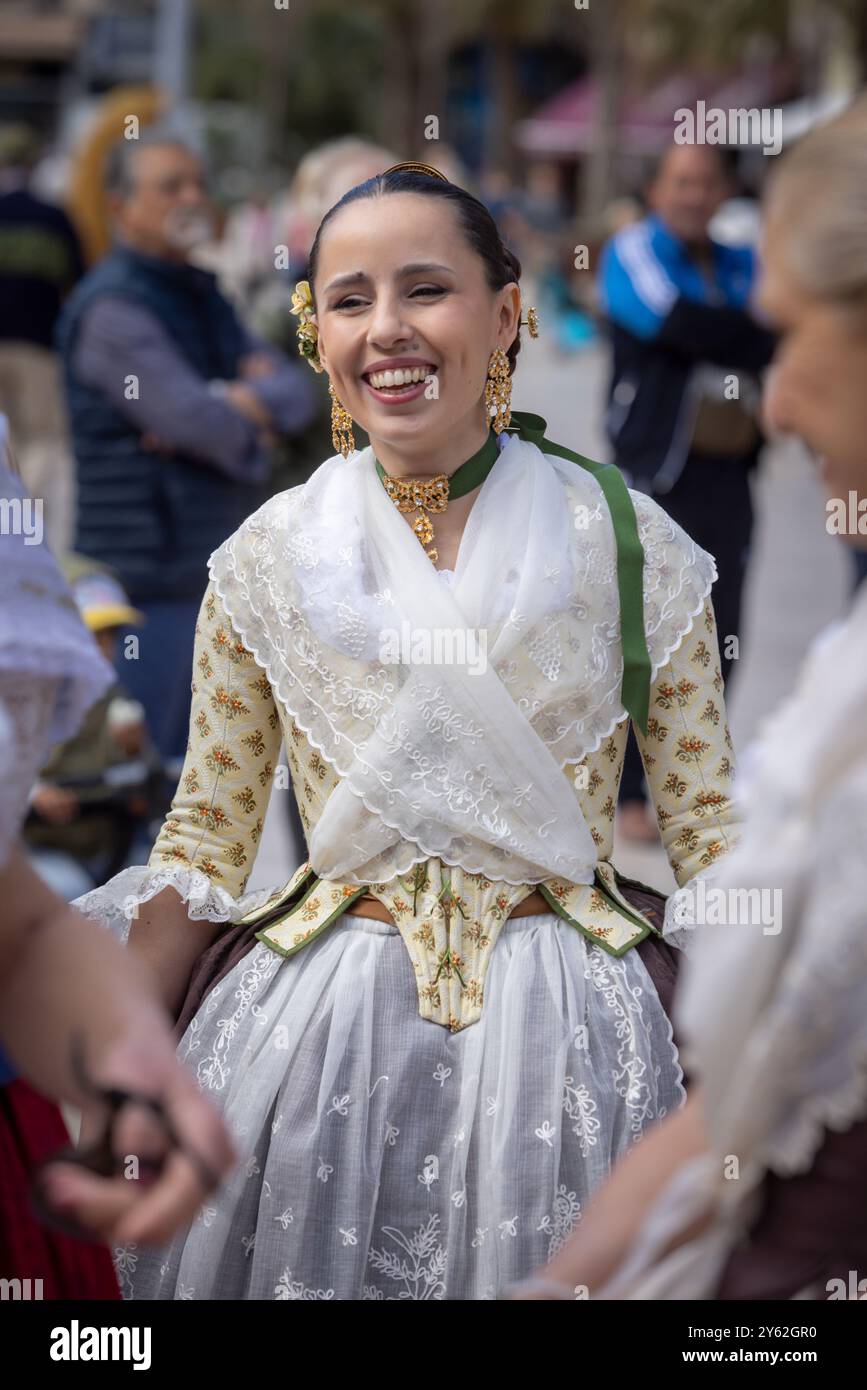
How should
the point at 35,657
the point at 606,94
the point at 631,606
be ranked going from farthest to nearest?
the point at 606,94 < the point at 631,606 < the point at 35,657

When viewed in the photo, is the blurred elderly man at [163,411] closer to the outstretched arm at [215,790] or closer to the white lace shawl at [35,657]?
the outstretched arm at [215,790]

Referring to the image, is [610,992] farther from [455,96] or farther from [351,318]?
[455,96]

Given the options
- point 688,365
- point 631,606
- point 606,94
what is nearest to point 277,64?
point 606,94

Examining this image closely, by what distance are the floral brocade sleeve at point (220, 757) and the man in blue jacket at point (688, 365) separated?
306 cm

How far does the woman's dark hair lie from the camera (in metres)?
2.41

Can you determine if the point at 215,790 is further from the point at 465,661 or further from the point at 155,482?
the point at 155,482

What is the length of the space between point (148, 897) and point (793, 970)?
114 cm

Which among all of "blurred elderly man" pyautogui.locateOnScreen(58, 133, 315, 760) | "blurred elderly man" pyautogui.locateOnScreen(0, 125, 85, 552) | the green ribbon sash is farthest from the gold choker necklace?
"blurred elderly man" pyautogui.locateOnScreen(0, 125, 85, 552)

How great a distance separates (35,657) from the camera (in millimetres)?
1785

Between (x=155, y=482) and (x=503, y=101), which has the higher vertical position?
(x=503, y=101)

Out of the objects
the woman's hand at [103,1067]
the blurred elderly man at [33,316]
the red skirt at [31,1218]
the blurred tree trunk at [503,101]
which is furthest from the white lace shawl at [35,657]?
the blurred tree trunk at [503,101]

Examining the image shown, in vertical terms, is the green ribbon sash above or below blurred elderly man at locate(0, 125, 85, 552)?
below

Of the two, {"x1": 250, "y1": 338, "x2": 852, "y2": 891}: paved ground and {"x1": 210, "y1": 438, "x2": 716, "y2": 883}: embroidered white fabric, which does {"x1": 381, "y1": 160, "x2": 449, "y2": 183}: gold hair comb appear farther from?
{"x1": 250, "y1": 338, "x2": 852, "y2": 891}: paved ground

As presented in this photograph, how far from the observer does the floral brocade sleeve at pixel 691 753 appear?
8.02 feet
